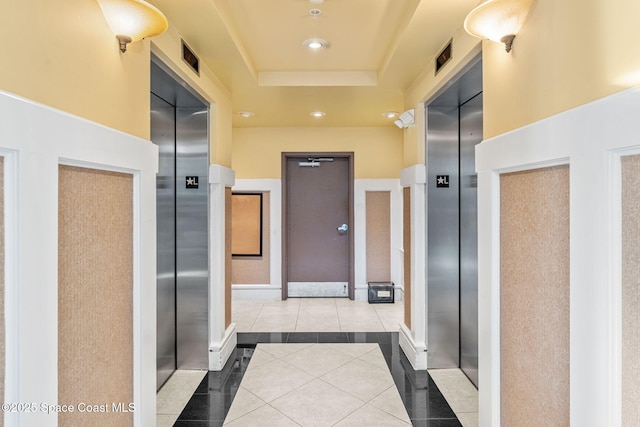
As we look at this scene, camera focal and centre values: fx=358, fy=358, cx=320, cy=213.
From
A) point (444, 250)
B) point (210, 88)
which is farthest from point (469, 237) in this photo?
point (210, 88)

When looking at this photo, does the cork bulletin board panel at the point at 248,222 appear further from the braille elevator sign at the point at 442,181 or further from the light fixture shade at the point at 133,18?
the light fixture shade at the point at 133,18

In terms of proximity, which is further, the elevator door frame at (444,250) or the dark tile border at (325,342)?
the elevator door frame at (444,250)

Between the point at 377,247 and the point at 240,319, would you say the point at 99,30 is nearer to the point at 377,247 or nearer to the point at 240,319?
the point at 240,319

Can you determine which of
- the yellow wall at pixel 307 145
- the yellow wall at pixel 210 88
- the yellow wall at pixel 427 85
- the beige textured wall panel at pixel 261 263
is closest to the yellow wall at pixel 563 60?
the yellow wall at pixel 427 85

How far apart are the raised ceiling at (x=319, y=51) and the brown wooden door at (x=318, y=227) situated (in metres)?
1.40

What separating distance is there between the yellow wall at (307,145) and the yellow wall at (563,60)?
336cm

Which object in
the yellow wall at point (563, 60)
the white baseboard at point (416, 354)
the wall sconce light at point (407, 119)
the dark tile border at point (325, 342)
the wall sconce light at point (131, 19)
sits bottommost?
the dark tile border at point (325, 342)

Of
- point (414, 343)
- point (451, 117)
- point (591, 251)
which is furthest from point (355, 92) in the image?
point (591, 251)

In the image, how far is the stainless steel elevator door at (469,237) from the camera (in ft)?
8.75

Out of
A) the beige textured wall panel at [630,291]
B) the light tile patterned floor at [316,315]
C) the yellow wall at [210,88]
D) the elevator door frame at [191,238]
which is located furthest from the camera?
the light tile patterned floor at [316,315]

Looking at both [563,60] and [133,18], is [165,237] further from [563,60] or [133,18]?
[563,60]

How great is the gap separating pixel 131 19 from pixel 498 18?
1.38 m

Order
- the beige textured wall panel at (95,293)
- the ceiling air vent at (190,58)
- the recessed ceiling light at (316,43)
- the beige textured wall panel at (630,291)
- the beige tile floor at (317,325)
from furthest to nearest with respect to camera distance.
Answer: the recessed ceiling light at (316,43)
the beige tile floor at (317,325)
the ceiling air vent at (190,58)
the beige textured wall panel at (95,293)
the beige textured wall panel at (630,291)

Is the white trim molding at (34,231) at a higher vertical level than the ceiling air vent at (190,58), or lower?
lower
